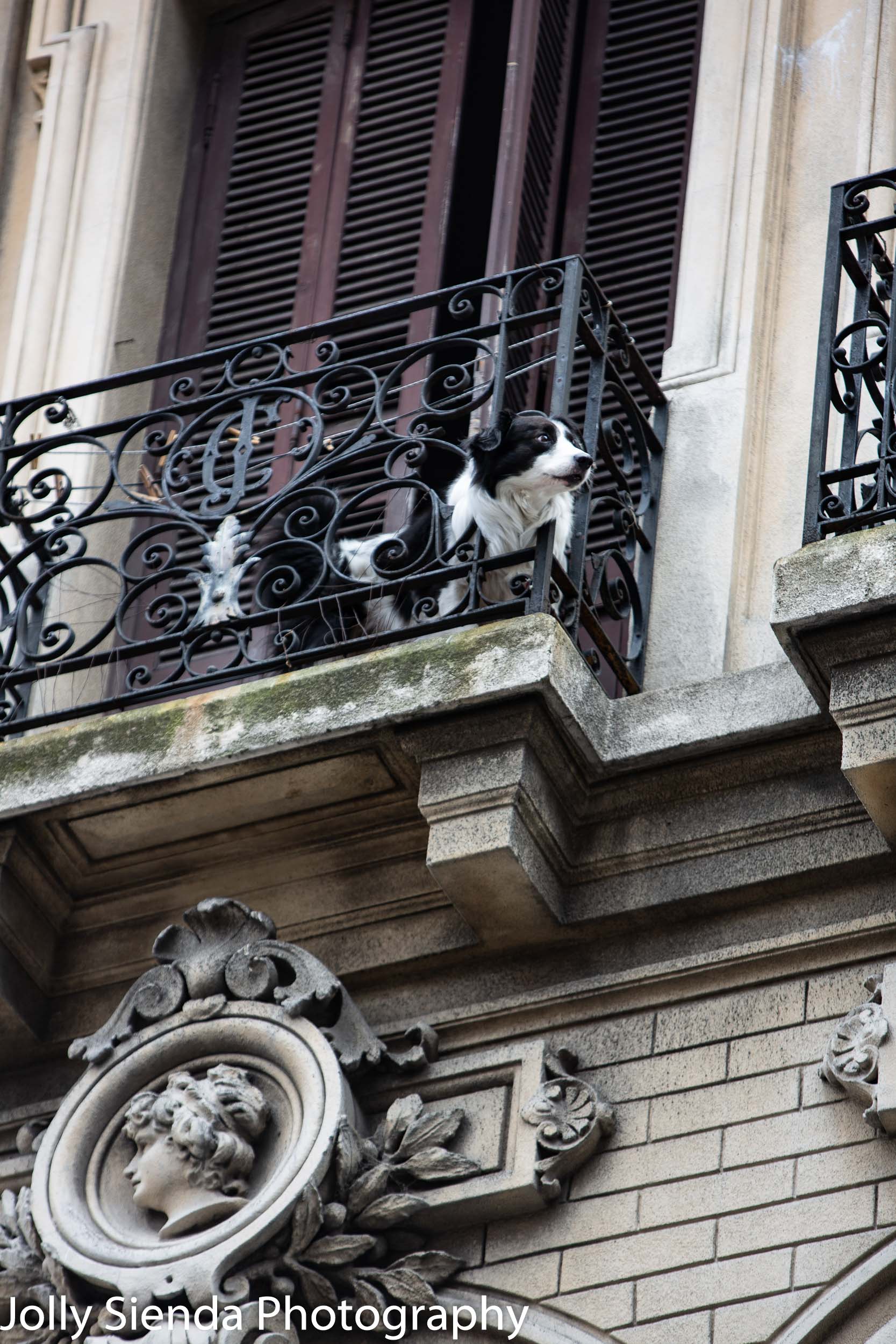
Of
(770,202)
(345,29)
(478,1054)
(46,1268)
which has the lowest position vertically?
(46,1268)

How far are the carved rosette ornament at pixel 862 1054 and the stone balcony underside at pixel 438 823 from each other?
31cm

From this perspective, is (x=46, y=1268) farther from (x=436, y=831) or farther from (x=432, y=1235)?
(x=436, y=831)

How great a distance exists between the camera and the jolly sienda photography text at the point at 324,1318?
7402 mm

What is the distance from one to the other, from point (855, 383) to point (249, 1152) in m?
2.50

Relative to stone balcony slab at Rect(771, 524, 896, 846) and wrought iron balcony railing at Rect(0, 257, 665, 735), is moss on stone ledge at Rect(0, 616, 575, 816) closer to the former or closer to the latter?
wrought iron balcony railing at Rect(0, 257, 665, 735)

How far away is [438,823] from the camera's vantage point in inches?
306

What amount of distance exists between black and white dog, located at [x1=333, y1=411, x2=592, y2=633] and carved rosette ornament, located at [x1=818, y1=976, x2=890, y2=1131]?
1.57 m

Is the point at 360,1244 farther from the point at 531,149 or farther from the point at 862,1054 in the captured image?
the point at 531,149

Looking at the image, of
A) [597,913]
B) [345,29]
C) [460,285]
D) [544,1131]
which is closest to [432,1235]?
[544,1131]

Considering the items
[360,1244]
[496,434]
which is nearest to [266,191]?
[496,434]

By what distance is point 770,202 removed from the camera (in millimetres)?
9195

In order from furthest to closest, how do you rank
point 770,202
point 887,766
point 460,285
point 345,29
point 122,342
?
point 345,29 < point 122,342 < point 770,202 < point 460,285 < point 887,766

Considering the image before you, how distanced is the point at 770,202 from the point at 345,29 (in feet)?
7.40

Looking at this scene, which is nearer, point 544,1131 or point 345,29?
point 544,1131
